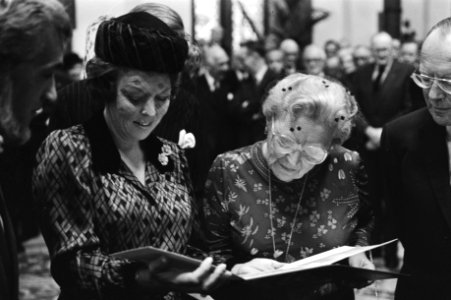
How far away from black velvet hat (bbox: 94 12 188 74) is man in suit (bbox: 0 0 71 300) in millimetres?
305

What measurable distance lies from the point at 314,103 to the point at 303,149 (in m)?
0.16

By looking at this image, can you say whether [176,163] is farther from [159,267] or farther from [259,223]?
[159,267]

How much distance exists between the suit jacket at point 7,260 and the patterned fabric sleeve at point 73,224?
0.65 feet

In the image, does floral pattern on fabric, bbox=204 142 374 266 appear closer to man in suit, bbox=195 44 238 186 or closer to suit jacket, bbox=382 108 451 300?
suit jacket, bbox=382 108 451 300

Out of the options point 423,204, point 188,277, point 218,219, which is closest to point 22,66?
point 188,277

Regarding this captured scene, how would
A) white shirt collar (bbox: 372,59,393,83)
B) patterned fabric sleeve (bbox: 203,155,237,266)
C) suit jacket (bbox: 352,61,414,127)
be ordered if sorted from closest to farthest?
patterned fabric sleeve (bbox: 203,155,237,266)
suit jacket (bbox: 352,61,414,127)
white shirt collar (bbox: 372,59,393,83)

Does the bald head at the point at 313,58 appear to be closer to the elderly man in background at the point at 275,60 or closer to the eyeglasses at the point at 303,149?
the elderly man in background at the point at 275,60

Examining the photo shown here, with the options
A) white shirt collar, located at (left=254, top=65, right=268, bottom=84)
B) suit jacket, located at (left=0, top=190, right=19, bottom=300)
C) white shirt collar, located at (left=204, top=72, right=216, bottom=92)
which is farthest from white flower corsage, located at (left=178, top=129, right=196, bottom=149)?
white shirt collar, located at (left=254, top=65, right=268, bottom=84)

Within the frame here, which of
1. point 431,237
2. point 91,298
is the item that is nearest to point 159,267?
point 91,298

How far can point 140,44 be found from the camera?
2445mm

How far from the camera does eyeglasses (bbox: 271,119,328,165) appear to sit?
9.22ft

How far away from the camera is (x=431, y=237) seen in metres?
2.95

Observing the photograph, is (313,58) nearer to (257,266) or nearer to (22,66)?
(257,266)

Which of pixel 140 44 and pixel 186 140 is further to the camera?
pixel 186 140
